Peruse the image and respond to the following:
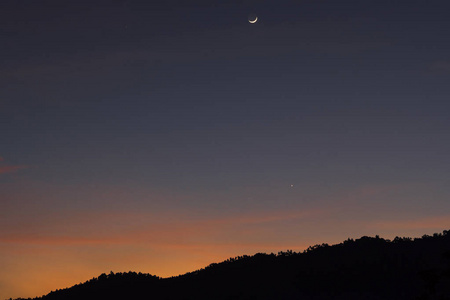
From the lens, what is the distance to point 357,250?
114m

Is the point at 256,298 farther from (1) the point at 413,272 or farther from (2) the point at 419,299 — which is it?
(2) the point at 419,299

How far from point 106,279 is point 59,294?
464 inches

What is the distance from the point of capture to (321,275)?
107 meters

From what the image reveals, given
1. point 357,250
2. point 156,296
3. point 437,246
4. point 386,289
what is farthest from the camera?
point 156,296

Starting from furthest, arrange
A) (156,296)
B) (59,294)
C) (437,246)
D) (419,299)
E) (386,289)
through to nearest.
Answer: (59,294)
(156,296)
(437,246)
(386,289)
(419,299)

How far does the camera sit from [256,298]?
10656 cm

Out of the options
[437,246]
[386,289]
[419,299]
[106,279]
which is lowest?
[419,299]

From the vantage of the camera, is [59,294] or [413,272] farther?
[59,294]

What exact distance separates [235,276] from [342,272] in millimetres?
23386

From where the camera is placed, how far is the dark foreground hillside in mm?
99625

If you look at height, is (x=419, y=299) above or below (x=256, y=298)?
below

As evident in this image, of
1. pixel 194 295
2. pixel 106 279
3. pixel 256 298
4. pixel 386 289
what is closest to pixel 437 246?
pixel 386 289

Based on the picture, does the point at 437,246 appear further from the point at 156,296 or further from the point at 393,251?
the point at 156,296

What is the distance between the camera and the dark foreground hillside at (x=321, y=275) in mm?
99625
